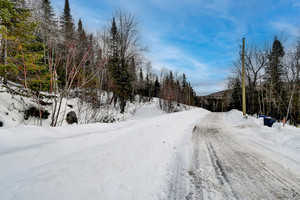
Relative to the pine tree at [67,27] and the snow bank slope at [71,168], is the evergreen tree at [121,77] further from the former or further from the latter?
the snow bank slope at [71,168]

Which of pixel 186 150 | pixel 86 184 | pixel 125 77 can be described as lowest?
pixel 186 150

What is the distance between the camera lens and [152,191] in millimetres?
1942

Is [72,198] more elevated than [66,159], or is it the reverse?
[66,159]

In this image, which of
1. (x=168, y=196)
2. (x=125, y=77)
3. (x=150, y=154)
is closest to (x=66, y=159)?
(x=168, y=196)

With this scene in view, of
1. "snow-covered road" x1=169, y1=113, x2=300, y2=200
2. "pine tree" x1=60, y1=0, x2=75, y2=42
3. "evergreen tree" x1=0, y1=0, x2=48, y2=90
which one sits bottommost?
"snow-covered road" x1=169, y1=113, x2=300, y2=200

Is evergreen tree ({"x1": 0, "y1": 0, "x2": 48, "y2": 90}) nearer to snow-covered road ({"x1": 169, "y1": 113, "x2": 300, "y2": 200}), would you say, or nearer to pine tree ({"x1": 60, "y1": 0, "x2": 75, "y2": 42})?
pine tree ({"x1": 60, "y1": 0, "x2": 75, "y2": 42})

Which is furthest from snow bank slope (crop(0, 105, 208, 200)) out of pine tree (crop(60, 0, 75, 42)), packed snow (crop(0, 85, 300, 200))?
pine tree (crop(60, 0, 75, 42))

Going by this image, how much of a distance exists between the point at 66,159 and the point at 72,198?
63 centimetres

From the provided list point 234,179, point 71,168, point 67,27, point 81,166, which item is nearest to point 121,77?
point 67,27

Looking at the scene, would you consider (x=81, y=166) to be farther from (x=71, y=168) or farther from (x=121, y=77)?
(x=121, y=77)

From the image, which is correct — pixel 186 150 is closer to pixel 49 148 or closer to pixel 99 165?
pixel 99 165

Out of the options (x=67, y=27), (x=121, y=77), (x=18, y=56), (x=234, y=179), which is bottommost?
(x=234, y=179)

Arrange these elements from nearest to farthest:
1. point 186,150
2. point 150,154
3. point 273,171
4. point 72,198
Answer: point 72,198
point 273,171
point 150,154
point 186,150

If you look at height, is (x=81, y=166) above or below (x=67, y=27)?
below
